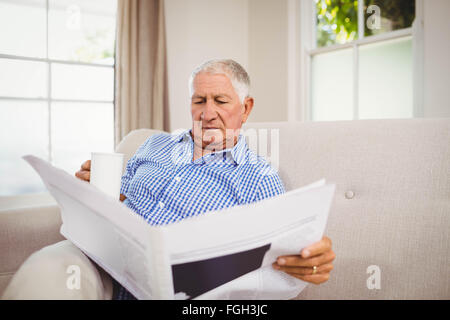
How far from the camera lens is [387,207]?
911mm

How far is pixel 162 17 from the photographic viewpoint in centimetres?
240

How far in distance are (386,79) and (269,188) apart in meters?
1.49

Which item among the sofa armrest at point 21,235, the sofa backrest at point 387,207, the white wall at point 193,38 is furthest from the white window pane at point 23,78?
the sofa backrest at point 387,207

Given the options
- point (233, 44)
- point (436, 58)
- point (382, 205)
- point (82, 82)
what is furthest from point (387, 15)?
point (82, 82)

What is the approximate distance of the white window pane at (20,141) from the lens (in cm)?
225

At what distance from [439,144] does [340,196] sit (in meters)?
0.28

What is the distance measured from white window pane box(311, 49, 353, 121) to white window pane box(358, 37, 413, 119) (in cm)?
9

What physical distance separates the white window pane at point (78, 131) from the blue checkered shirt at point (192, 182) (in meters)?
1.44

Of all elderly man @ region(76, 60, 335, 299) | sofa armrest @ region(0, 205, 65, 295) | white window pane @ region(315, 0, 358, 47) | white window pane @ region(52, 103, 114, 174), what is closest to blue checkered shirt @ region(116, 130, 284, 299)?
elderly man @ region(76, 60, 335, 299)

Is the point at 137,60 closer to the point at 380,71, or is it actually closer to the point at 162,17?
the point at 162,17

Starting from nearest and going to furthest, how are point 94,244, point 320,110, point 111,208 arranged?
point 111,208 < point 94,244 < point 320,110

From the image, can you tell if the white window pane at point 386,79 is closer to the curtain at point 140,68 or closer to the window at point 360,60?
the window at point 360,60
